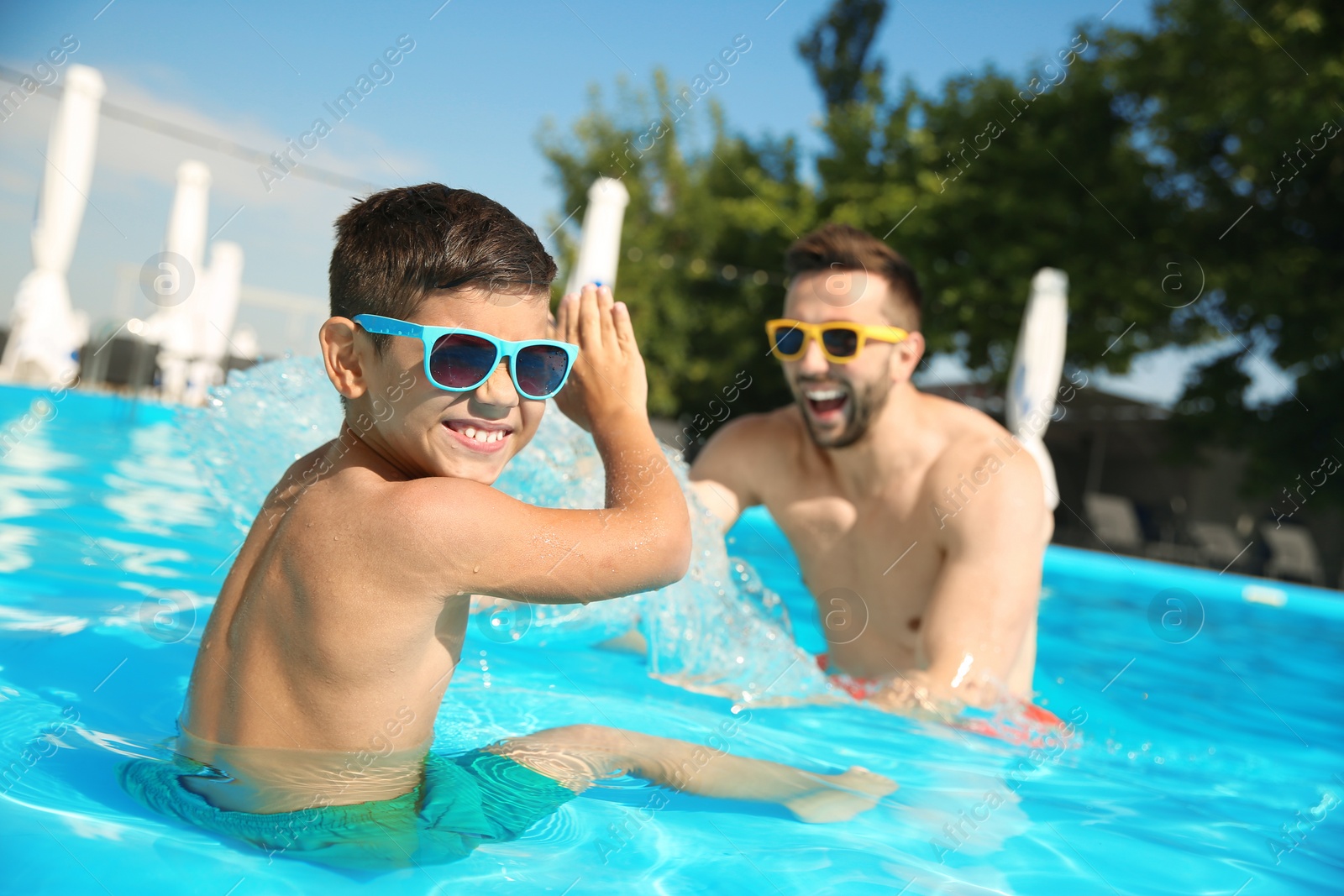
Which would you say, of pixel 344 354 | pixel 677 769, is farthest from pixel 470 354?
pixel 677 769

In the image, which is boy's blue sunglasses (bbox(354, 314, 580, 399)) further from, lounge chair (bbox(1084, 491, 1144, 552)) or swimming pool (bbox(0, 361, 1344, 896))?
lounge chair (bbox(1084, 491, 1144, 552))

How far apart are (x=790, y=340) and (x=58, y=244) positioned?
35.9 ft

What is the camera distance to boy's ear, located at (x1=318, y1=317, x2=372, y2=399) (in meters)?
1.87

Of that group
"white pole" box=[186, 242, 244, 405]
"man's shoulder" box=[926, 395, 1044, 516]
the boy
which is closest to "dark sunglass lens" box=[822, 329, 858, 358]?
"man's shoulder" box=[926, 395, 1044, 516]

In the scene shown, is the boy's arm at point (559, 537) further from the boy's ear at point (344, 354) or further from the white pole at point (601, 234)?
the white pole at point (601, 234)

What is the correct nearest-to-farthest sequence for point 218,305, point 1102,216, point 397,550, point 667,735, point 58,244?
point 397,550 → point 667,735 → point 58,244 → point 1102,216 → point 218,305

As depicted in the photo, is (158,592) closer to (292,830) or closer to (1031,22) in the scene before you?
(292,830)

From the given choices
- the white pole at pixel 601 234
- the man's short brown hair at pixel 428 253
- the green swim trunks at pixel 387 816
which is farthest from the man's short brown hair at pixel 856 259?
the white pole at pixel 601 234

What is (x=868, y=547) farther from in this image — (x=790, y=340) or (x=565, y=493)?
(x=565, y=493)

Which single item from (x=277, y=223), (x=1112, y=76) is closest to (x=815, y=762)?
(x=277, y=223)

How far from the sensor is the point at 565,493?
3295mm

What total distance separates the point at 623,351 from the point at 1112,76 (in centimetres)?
1601

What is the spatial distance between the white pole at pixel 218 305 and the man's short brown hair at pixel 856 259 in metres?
12.2

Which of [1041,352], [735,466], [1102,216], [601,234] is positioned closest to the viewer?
[735,466]
